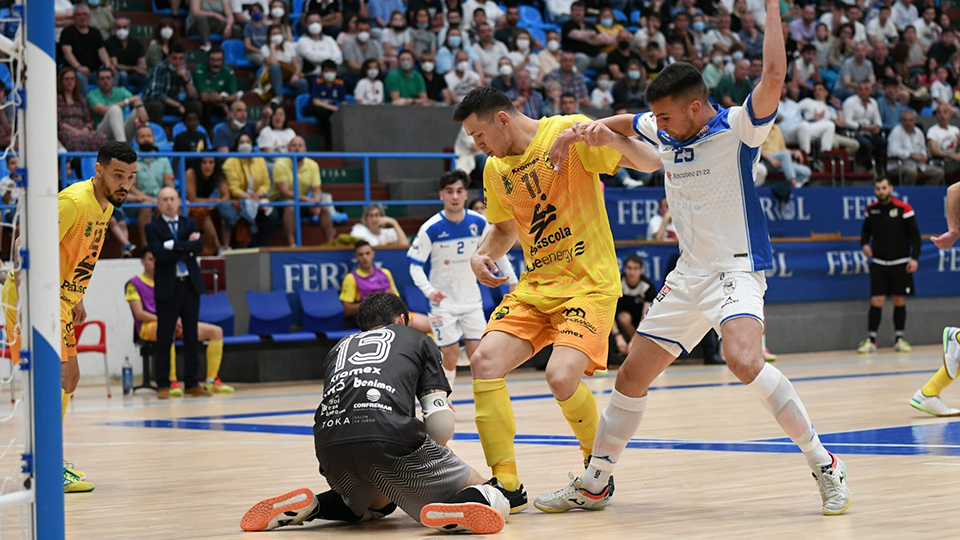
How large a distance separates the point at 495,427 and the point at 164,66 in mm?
14095

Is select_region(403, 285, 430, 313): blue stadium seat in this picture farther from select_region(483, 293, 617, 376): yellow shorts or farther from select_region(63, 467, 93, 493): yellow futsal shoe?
select_region(483, 293, 617, 376): yellow shorts

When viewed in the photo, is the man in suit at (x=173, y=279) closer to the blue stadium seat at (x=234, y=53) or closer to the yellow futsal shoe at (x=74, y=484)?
the blue stadium seat at (x=234, y=53)

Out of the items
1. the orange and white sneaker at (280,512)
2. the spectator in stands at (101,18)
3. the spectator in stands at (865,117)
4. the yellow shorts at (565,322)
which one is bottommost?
the orange and white sneaker at (280,512)

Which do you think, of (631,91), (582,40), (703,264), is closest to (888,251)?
(631,91)

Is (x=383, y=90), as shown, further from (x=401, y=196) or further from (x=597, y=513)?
(x=597, y=513)

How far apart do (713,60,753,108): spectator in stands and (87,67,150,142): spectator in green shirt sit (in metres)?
10.4

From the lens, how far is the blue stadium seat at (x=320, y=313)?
16328 millimetres

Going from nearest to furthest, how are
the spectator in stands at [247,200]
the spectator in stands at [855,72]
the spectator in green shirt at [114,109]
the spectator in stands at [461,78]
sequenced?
1. the spectator in green shirt at [114,109]
2. the spectator in stands at [247,200]
3. the spectator in stands at [461,78]
4. the spectator in stands at [855,72]

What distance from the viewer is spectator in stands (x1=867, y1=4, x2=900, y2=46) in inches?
1016

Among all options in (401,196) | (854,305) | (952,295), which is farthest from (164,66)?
(952,295)

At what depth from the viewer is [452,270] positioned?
12086 mm

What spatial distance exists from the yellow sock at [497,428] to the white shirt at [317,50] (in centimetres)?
1507

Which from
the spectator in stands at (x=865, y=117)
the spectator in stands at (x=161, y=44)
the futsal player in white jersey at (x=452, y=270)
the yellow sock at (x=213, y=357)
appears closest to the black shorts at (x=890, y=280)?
the spectator in stands at (x=865, y=117)

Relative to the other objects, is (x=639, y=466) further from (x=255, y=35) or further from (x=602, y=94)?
(x=602, y=94)
